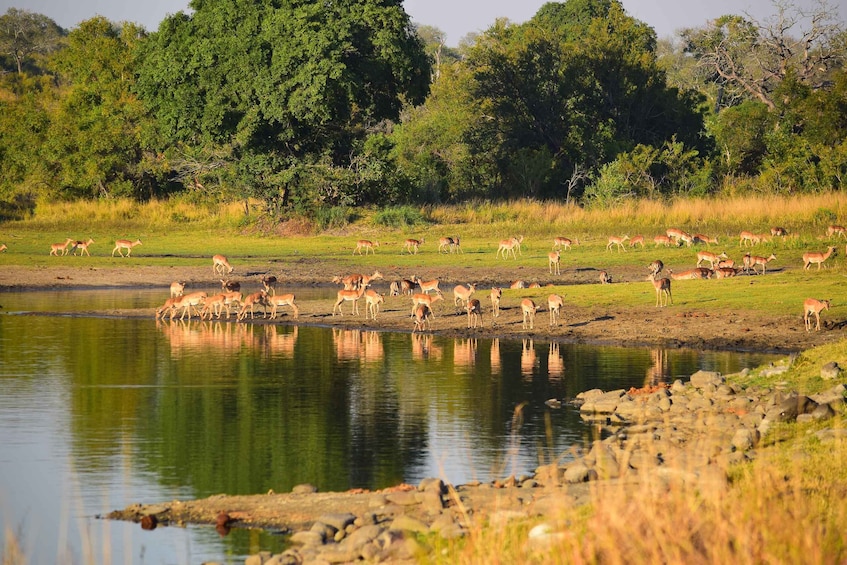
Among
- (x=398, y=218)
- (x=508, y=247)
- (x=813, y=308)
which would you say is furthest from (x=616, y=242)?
(x=813, y=308)

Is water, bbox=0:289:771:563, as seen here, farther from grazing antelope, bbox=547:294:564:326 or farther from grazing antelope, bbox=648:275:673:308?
grazing antelope, bbox=648:275:673:308

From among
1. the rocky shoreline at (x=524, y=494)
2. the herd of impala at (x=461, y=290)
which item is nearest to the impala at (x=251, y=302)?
the herd of impala at (x=461, y=290)

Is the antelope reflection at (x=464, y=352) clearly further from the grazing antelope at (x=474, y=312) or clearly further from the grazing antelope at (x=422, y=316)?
the grazing antelope at (x=422, y=316)

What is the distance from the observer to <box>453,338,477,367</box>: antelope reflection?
24156 mm

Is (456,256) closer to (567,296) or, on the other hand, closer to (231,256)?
(231,256)

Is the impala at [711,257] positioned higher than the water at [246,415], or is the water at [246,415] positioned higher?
the impala at [711,257]

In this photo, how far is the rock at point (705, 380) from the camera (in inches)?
734

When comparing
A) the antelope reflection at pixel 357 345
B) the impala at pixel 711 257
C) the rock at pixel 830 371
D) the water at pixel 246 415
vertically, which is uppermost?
the impala at pixel 711 257

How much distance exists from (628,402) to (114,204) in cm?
4431

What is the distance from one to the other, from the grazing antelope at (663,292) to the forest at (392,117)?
22.2 metres

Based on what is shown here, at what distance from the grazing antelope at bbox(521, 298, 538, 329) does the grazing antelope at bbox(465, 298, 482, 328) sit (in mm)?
1051

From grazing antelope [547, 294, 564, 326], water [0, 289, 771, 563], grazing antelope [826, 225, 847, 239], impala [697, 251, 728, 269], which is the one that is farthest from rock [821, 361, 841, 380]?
grazing antelope [826, 225, 847, 239]

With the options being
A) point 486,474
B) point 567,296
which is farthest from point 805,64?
point 486,474

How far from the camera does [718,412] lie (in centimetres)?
1711
